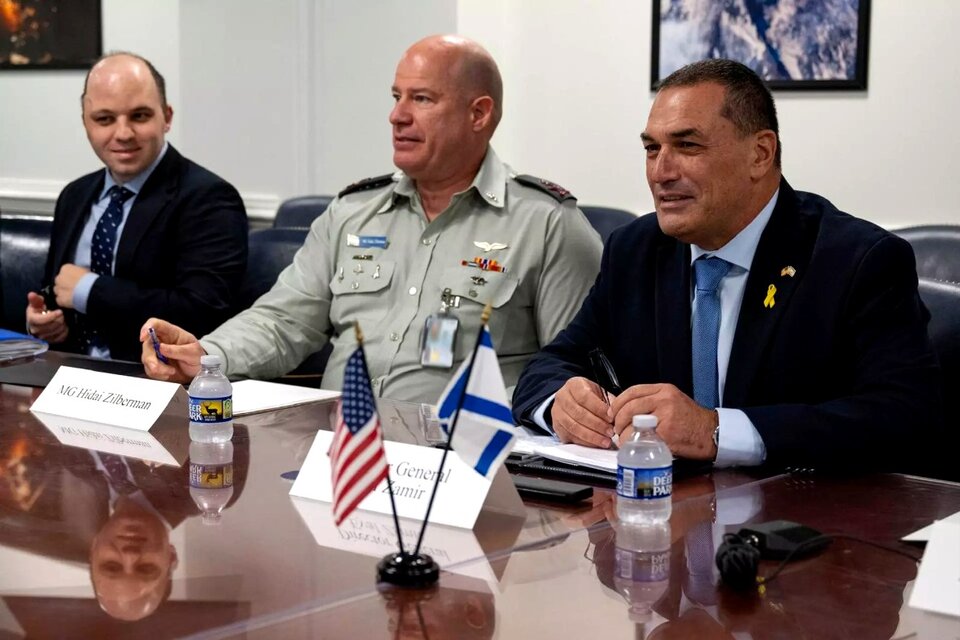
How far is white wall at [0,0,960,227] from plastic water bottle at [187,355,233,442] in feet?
7.36

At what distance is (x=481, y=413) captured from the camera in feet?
4.62

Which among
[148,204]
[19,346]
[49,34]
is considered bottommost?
[19,346]

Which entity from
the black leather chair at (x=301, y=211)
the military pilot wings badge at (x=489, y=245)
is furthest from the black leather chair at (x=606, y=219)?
the black leather chair at (x=301, y=211)

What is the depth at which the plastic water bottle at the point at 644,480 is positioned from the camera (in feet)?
5.16

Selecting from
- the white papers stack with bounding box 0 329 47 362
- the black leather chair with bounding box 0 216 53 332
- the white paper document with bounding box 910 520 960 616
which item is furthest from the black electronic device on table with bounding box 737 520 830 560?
the black leather chair with bounding box 0 216 53 332

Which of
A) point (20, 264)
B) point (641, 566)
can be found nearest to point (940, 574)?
point (641, 566)

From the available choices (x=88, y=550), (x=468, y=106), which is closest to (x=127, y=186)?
(x=468, y=106)

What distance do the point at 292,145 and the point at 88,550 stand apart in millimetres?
3550

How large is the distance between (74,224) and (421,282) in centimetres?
134

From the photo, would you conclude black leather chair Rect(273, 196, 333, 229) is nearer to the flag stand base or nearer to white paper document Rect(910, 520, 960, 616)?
the flag stand base

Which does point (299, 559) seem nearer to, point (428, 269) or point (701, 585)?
point (701, 585)

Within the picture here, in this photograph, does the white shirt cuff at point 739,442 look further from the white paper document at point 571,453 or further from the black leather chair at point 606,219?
the black leather chair at point 606,219

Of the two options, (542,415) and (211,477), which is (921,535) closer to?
(542,415)

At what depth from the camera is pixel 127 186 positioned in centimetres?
381
